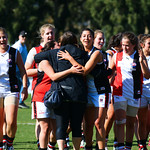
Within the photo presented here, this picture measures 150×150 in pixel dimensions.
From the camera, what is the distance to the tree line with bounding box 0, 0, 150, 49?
46688mm

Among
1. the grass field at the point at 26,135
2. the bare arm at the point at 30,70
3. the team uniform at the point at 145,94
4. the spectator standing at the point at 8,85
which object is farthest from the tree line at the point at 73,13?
the spectator standing at the point at 8,85

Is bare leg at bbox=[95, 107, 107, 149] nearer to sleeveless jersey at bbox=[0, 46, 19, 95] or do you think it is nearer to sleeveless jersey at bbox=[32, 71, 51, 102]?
sleeveless jersey at bbox=[32, 71, 51, 102]

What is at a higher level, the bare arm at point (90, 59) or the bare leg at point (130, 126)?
the bare arm at point (90, 59)

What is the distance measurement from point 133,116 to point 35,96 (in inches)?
67.7

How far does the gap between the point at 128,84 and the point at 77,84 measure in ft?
4.75

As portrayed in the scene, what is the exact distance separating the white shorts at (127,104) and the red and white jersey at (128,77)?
72mm

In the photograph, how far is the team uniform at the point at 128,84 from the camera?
769 centimetres

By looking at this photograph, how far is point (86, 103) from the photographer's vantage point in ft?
22.2

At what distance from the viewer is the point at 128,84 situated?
7.70 metres

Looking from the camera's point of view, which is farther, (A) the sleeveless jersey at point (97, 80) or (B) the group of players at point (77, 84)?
(A) the sleeveless jersey at point (97, 80)

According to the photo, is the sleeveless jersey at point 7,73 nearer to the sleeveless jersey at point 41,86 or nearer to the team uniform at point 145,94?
the sleeveless jersey at point 41,86

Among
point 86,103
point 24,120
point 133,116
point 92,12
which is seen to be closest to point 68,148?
point 133,116

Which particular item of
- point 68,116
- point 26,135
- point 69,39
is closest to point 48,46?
point 69,39

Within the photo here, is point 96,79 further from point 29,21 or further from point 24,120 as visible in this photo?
point 29,21
